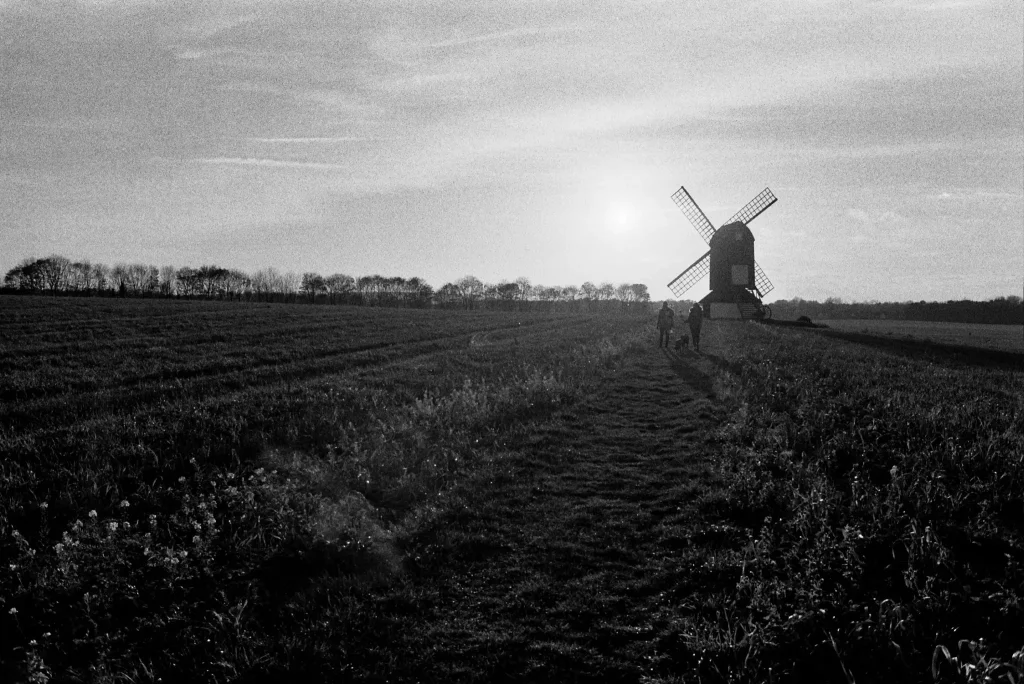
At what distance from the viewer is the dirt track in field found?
5.13 meters

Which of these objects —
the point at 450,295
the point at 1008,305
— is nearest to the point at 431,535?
the point at 1008,305

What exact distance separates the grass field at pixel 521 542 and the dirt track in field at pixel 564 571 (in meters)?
0.03

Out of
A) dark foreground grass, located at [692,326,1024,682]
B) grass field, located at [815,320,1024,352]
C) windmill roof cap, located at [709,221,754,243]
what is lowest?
dark foreground grass, located at [692,326,1024,682]

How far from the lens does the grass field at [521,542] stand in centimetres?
504

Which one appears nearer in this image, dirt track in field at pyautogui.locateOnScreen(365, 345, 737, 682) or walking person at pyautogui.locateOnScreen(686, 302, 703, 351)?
dirt track in field at pyautogui.locateOnScreen(365, 345, 737, 682)

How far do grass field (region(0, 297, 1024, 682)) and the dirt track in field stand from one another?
0.03 meters

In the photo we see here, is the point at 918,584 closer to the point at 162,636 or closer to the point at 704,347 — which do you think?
the point at 162,636

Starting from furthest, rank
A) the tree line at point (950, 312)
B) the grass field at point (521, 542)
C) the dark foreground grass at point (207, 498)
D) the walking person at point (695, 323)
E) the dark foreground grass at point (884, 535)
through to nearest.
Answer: the tree line at point (950, 312) → the walking person at point (695, 323) → the dark foreground grass at point (207, 498) → the grass field at point (521, 542) → the dark foreground grass at point (884, 535)

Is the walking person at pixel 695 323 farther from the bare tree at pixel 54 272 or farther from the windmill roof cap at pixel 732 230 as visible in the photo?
the bare tree at pixel 54 272

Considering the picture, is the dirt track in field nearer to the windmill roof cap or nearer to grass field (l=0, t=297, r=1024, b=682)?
grass field (l=0, t=297, r=1024, b=682)

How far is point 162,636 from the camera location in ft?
18.1

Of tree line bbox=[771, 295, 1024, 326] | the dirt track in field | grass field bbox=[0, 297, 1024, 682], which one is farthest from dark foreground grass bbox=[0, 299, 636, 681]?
tree line bbox=[771, 295, 1024, 326]

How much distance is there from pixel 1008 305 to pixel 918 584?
129130mm

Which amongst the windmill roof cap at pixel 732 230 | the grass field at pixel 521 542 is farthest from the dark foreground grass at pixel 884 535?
the windmill roof cap at pixel 732 230
